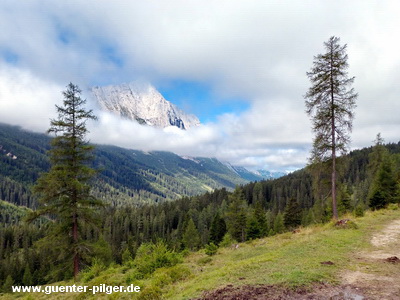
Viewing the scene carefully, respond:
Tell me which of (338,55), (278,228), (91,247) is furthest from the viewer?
(278,228)

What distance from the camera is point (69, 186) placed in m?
18.2

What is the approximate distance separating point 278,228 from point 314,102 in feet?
163

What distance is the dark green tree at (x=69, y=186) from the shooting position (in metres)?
18.0

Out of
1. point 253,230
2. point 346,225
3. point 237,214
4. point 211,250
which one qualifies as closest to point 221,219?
point 237,214

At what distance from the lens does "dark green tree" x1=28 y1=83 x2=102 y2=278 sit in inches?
709

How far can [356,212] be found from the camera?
947 inches

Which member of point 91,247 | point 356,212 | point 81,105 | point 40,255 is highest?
point 81,105

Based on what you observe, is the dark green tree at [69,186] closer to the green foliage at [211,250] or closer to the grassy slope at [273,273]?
the grassy slope at [273,273]

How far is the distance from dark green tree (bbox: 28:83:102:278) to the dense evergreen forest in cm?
112

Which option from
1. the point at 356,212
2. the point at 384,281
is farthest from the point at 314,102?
the point at 384,281

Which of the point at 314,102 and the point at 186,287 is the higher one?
the point at 314,102

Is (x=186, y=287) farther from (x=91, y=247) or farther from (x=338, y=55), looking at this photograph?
(x=338, y=55)

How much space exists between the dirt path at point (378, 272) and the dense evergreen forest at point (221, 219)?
10.2 m

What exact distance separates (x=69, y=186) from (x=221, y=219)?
163ft
